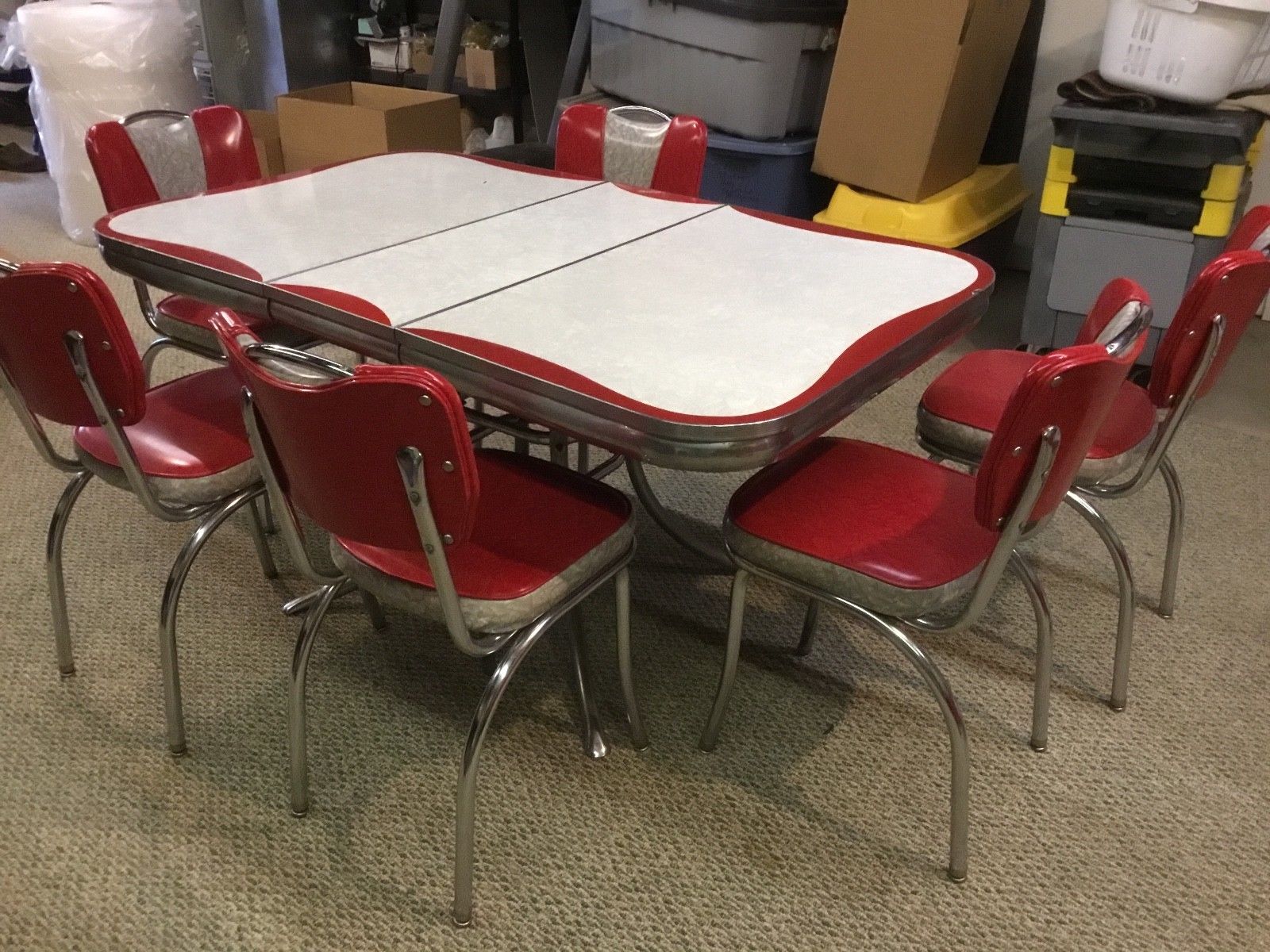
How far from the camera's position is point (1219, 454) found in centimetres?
255

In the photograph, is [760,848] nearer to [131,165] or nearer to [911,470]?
[911,470]

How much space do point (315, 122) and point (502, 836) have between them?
274cm

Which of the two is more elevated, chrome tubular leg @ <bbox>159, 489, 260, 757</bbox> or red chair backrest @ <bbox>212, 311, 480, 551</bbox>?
red chair backrest @ <bbox>212, 311, 480, 551</bbox>

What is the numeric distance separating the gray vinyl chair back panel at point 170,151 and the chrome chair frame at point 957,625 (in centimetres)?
143

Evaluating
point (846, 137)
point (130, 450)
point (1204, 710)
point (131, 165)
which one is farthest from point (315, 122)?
point (1204, 710)

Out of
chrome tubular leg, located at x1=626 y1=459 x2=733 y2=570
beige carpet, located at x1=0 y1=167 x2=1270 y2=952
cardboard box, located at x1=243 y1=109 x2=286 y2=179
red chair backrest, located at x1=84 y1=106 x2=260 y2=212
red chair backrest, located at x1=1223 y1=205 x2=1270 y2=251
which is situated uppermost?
red chair backrest, located at x1=1223 y1=205 x2=1270 y2=251

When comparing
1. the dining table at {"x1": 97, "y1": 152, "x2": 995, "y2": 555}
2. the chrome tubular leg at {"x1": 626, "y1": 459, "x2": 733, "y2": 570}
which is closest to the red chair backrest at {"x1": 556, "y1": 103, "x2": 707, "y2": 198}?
the dining table at {"x1": 97, "y1": 152, "x2": 995, "y2": 555}

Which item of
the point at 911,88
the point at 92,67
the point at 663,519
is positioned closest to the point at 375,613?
the point at 663,519

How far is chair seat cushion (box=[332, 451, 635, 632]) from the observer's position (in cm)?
128

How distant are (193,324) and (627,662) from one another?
3.71 ft

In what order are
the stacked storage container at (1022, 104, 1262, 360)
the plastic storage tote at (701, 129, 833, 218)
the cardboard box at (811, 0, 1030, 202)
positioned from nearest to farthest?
the stacked storage container at (1022, 104, 1262, 360), the cardboard box at (811, 0, 1030, 202), the plastic storage tote at (701, 129, 833, 218)

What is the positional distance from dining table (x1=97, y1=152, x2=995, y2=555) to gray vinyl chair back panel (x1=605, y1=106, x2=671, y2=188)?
0.71ft

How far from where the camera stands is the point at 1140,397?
1.78 meters

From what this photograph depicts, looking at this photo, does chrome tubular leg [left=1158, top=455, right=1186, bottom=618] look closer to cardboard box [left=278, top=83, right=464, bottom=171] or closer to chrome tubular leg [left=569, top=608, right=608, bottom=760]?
chrome tubular leg [left=569, top=608, right=608, bottom=760]
